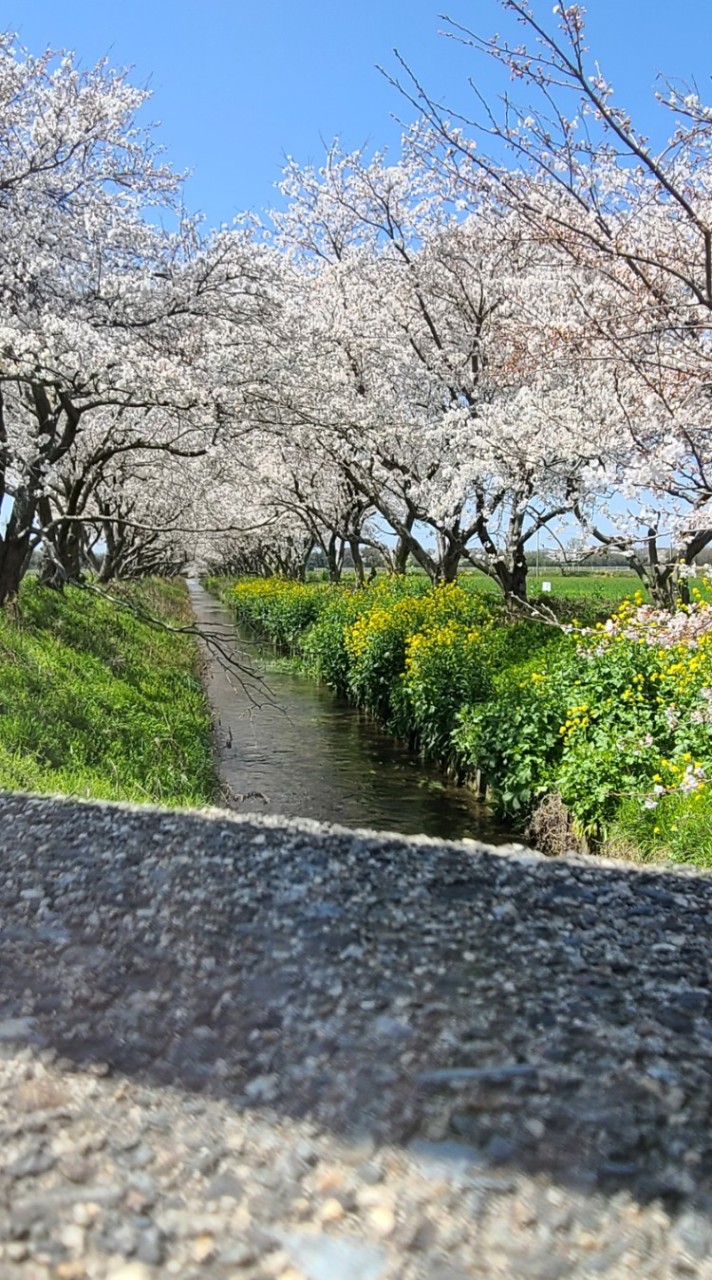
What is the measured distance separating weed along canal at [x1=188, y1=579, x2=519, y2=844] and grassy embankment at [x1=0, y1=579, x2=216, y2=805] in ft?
2.40

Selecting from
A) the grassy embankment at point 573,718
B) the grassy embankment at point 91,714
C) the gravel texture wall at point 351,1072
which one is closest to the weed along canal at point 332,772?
the grassy embankment at point 573,718

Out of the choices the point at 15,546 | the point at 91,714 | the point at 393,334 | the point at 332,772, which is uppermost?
the point at 393,334

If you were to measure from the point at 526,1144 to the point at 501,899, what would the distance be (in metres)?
1.68

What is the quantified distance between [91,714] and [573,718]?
16.9ft

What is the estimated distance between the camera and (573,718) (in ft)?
27.0

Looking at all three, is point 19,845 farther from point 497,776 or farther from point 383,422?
point 383,422

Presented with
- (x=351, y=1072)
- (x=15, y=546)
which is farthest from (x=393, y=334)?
(x=351, y=1072)

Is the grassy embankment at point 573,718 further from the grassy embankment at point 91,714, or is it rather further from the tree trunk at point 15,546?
the tree trunk at point 15,546

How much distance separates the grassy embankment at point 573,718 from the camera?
678 cm

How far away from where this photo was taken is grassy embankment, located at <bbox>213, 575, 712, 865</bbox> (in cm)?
678

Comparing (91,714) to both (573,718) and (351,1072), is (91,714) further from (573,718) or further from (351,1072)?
(351,1072)

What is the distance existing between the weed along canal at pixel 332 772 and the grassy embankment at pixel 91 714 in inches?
28.8

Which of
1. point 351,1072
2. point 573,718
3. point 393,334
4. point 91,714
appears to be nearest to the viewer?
Result: point 351,1072

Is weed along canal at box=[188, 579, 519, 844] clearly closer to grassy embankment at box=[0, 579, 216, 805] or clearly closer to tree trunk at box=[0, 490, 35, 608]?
grassy embankment at box=[0, 579, 216, 805]
